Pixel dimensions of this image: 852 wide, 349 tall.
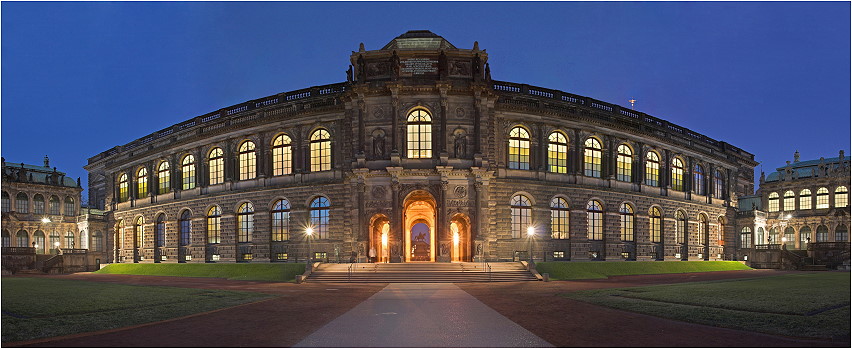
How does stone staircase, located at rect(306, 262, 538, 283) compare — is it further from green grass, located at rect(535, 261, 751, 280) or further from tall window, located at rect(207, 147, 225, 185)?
tall window, located at rect(207, 147, 225, 185)

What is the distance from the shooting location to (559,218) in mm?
48938

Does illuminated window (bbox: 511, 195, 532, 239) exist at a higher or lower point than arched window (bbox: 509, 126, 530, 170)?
lower

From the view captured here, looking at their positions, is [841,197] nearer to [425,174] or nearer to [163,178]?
[425,174]

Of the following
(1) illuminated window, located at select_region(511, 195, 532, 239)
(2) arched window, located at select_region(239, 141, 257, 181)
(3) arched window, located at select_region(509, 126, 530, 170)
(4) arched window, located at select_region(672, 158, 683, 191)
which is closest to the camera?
(1) illuminated window, located at select_region(511, 195, 532, 239)

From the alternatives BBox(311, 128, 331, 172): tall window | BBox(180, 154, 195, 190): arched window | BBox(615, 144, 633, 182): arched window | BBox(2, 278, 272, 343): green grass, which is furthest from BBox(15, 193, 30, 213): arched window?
BBox(615, 144, 633, 182): arched window

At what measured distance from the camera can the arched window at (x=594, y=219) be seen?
5047 centimetres

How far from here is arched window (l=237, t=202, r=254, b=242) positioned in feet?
169

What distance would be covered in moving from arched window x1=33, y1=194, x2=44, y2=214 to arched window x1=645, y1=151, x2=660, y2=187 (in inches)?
2745

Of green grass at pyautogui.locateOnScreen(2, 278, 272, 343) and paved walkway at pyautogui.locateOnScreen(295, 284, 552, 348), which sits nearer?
paved walkway at pyautogui.locateOnScreen(295, 284, 552, 348)

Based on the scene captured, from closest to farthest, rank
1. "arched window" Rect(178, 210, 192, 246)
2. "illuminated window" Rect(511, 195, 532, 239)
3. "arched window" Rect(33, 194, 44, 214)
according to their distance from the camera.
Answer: "illuminated window" Rect(511, 195, 532, 239) < "arched window" Rect(178, 210, 192, 246) < "arched window" Rect(33, 194, 44, 214)

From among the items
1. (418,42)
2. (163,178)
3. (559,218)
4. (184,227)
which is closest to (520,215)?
(559,218)

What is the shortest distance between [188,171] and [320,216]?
59.3 ft

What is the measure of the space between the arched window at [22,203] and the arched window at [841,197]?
94157 millimetres

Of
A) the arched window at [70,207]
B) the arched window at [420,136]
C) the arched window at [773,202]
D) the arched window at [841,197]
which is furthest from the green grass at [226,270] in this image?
the arched window at [841,197]
